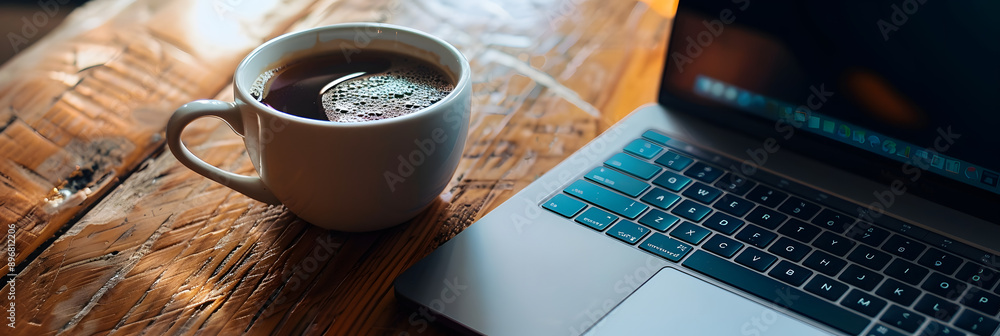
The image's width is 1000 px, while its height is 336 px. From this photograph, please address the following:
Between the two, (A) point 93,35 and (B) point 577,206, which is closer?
(B) point 577,206

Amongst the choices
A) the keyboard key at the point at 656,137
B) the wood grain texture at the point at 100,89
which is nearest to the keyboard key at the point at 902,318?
the keyboard key at the point at 656,137

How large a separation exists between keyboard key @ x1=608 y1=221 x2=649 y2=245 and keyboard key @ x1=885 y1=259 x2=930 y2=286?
155 mm

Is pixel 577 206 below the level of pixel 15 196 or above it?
above

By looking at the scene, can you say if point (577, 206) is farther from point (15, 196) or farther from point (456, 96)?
point (15, 196)

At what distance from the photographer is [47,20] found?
5.28 ft

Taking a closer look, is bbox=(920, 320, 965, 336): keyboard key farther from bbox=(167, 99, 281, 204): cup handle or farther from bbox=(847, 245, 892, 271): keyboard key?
bbox=(167, 99, 281, 204): cup handle

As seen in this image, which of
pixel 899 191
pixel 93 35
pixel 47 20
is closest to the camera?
pixel 899 191

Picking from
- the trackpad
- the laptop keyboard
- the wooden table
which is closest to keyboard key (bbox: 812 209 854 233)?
the laptop keyboard

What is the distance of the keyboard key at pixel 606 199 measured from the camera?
1.75ft

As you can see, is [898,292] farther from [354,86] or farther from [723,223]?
[354,86]

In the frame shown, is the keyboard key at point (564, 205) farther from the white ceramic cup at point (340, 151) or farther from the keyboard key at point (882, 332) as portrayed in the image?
the keyboard key at point (882, 332)

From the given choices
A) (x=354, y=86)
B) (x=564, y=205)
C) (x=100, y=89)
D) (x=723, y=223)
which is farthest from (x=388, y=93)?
(x=100, y=89)

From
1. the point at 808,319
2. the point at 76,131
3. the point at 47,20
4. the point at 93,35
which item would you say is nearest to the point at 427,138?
the point at 808,319

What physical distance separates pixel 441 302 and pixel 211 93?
387 millimetres
